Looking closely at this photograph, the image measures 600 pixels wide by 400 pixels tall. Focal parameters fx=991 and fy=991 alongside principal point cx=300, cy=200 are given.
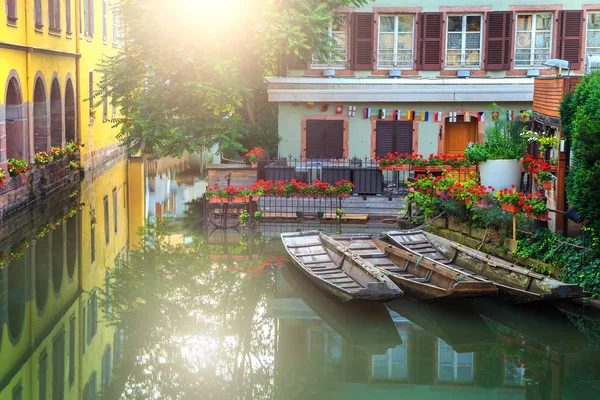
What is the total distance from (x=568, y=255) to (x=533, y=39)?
14.2 metres

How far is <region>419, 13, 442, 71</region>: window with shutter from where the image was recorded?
2836cm

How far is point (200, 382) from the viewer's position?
12070 millimetres

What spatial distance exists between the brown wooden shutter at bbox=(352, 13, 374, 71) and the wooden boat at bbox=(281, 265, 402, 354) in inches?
492

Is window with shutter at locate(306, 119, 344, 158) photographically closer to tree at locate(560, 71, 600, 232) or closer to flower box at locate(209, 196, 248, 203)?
flower box at locate(209, 196, 248, 203)

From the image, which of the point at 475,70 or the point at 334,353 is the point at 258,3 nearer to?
the point at 475,70

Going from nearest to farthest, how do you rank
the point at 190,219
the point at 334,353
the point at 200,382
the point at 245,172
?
the point at 200,382 < the point at 334,353 < the point at 190,219 < the point at 245,172

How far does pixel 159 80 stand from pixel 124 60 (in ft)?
4.75

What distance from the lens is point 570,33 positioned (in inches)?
1104

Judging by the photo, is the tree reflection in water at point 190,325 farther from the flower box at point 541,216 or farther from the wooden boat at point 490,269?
the flower box at point 541,216

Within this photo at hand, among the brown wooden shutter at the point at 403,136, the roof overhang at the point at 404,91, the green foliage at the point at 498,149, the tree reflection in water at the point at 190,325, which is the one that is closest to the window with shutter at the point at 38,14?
the roof overhang at the point at 404,91

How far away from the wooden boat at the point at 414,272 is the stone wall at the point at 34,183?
827 centimetres

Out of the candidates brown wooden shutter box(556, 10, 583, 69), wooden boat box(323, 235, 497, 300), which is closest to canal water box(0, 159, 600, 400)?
wooden boat box(323, 235, 497, 300)

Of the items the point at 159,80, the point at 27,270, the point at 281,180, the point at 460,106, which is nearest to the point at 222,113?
the point at 159,80

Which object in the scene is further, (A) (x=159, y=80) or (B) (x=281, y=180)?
(A) (x=159, y=80)
